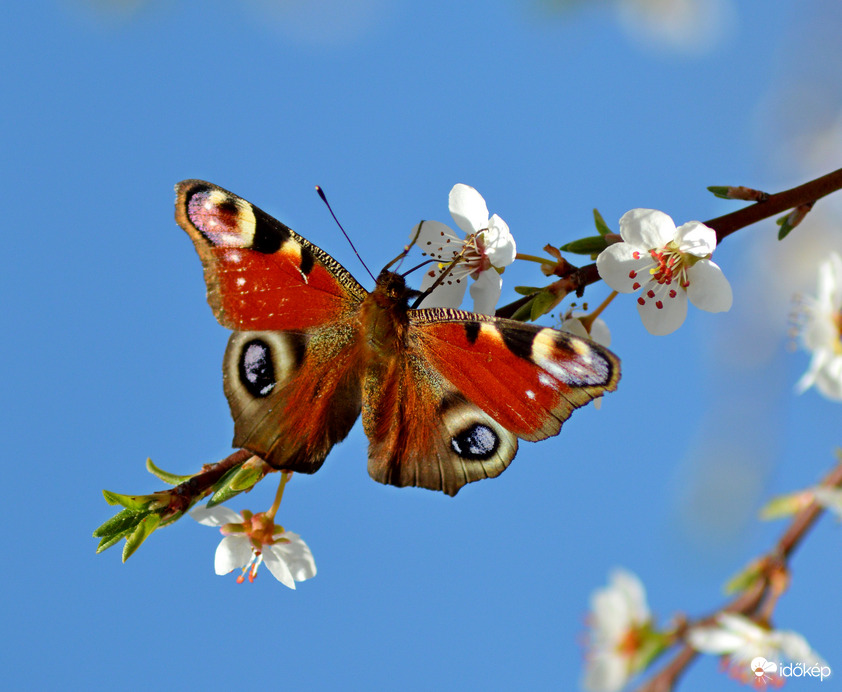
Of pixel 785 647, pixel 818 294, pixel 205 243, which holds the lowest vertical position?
pixel 785 647

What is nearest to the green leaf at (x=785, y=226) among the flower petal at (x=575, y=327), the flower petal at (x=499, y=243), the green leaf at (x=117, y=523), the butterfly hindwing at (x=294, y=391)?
the flower petal at (x=575, y=327)

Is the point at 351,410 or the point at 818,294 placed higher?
the point at 818,294

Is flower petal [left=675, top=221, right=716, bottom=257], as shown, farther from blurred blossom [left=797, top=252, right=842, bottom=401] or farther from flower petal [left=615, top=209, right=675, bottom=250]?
blurred blossom [left=797, top=252, right=842, bottom=401]

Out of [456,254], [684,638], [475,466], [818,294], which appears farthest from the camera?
[456,254]

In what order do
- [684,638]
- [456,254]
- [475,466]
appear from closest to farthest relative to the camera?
[684,638]
[475,466]
[456,254]

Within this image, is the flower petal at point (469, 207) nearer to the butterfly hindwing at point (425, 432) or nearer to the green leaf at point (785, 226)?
the butterfly hindwing at point (425, 432)

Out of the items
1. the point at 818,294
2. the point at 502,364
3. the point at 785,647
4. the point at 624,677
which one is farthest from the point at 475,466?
the point at 818,294

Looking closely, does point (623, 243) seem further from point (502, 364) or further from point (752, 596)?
point (752, 596)

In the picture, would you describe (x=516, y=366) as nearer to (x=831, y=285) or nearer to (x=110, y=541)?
(x=831, y=285)
